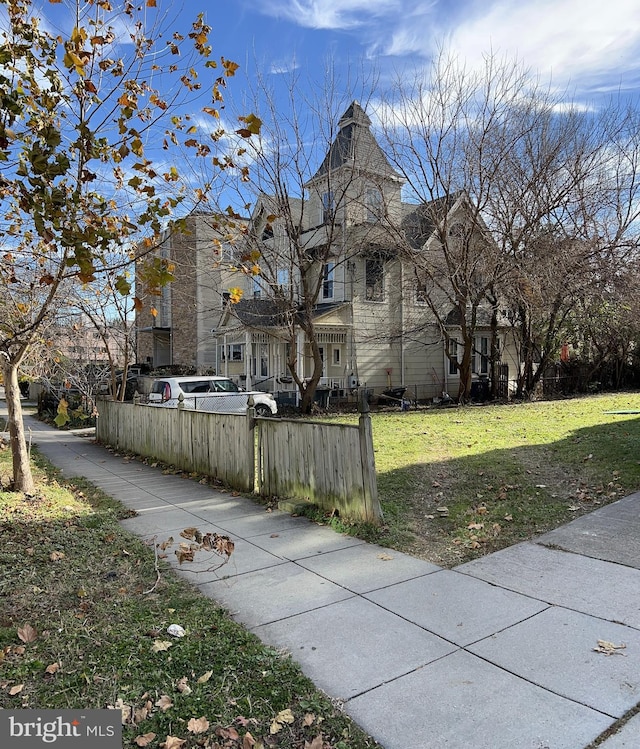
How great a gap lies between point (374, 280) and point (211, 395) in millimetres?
10348

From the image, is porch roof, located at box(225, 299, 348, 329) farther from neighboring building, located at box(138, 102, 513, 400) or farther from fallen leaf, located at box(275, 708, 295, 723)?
fallen leaf, located at box(275, 708, 295, 723)

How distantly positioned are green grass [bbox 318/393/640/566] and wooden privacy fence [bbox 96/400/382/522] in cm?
45

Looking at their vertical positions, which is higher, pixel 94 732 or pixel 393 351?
pixel 393 351

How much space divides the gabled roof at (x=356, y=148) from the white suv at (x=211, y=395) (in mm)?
7335

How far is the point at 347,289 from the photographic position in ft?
75.4

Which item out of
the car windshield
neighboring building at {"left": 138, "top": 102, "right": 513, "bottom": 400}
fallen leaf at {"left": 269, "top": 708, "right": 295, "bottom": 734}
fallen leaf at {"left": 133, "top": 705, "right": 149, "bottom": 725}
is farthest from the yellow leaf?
neighboring building at {"left": 138, "top": 102, "right": 513, "bottom": 400}

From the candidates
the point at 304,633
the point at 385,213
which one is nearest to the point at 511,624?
the point at 304,633

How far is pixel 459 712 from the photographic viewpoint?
2.95 m

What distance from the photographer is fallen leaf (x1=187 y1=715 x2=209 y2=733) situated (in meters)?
2.81

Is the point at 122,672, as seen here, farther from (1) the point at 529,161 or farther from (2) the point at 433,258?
(1) the point at 529,161

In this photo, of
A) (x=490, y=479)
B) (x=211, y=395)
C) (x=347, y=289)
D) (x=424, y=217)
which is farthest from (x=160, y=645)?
(x=347, y=289)

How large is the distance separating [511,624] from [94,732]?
2.70 metres

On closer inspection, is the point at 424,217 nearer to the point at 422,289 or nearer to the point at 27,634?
the point at 422,289

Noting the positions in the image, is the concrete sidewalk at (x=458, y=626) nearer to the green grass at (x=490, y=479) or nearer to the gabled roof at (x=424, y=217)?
the green grass at (x=490, y=479)
